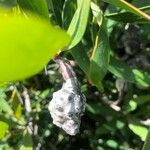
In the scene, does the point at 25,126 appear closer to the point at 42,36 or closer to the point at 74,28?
the point at 74,28

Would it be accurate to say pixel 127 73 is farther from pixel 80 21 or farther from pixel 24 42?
pixel 24 42

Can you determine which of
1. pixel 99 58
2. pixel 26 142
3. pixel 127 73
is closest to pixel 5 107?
pixel 26 142

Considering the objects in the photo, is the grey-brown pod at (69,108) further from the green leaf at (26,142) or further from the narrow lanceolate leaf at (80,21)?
the green leaf at (26,142)

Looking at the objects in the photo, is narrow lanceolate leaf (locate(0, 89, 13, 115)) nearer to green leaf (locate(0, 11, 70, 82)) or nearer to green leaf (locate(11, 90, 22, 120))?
green leaf (locate(11, 90, 22, 120))

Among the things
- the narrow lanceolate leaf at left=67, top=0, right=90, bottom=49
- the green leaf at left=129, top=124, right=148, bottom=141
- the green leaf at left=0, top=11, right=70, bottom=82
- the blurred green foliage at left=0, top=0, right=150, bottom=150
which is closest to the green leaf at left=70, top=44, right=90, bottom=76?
the blurred green foliage at left=0, top=0, right=150, bottom=150

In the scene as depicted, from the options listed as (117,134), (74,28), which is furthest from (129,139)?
(74,28)
